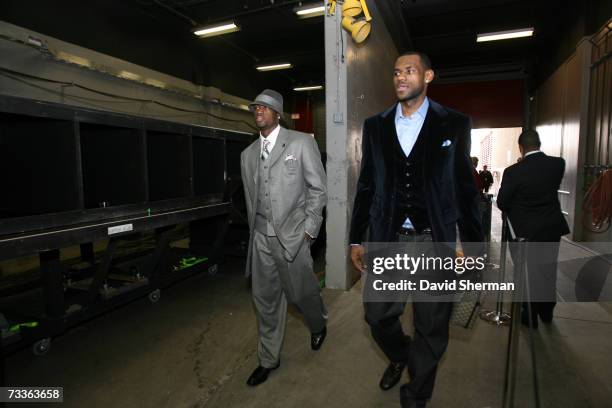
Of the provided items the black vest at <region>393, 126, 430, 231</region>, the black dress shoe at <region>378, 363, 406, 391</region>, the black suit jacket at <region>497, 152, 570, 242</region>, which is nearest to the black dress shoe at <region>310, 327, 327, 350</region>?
the black dress shoe at <region>378, 363, 406, 391</region>

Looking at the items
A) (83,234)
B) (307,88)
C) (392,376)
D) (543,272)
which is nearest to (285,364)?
(392,376)

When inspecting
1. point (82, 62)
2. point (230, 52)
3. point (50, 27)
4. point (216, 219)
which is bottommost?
point (216, 219)

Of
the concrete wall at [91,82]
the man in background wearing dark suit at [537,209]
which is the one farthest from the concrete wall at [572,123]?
the concrete wall at [91,82]

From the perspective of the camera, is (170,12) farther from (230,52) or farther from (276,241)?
(276,241)

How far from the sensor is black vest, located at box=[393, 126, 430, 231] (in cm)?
175

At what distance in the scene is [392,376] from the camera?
2.14 metres

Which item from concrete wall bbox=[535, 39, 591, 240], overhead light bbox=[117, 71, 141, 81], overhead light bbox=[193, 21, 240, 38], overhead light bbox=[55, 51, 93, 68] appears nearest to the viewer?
overhead light bbox=[55, 51, 93, 68]

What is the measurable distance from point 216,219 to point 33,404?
3.01 metres

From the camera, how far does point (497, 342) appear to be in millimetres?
2748

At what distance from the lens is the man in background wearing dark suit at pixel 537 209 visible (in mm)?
2914

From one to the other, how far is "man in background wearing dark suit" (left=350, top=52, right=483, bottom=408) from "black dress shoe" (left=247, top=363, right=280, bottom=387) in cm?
80

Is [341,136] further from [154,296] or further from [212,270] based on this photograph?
[154,296]

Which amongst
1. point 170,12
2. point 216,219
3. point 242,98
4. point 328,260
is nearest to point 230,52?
point 242,98

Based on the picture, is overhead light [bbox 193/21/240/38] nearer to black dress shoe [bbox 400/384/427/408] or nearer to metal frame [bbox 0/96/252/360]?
metal frame [bbox 0/96/252/360]
